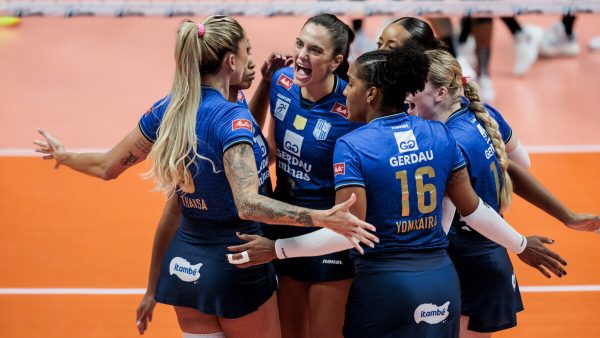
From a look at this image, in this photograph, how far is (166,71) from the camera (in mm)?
12398

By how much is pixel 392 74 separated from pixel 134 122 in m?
6.78

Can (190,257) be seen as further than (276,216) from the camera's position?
Yes

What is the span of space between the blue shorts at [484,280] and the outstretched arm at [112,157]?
182 centimetres

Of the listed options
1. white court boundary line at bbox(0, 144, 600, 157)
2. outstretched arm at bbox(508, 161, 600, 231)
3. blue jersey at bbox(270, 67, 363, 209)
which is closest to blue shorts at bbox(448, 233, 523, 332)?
outstretched arm at bbox(508, 161, 600, 231)

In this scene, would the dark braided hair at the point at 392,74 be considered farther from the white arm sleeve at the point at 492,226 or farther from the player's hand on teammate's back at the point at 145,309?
the player's hand on teammate's back at the point at 145,309

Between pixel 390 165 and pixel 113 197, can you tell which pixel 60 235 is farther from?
pixel 390 165

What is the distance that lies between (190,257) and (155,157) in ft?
1.92

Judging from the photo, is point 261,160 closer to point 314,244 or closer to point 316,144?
point 316,144

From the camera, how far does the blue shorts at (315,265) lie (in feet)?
17.4

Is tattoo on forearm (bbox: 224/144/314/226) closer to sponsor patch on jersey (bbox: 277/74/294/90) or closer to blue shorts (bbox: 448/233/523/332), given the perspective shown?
sponsor patch on jersey (bbox: 277/74/294/90)

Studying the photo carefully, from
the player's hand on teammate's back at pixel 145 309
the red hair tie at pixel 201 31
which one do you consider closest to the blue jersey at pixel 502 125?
the red hair tie at pixel 201 31

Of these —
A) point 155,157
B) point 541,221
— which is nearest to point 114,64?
point 541,221

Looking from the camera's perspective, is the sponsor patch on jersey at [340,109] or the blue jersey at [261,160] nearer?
the blue jersey at [261,160]

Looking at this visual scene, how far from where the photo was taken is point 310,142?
5.29 metres
